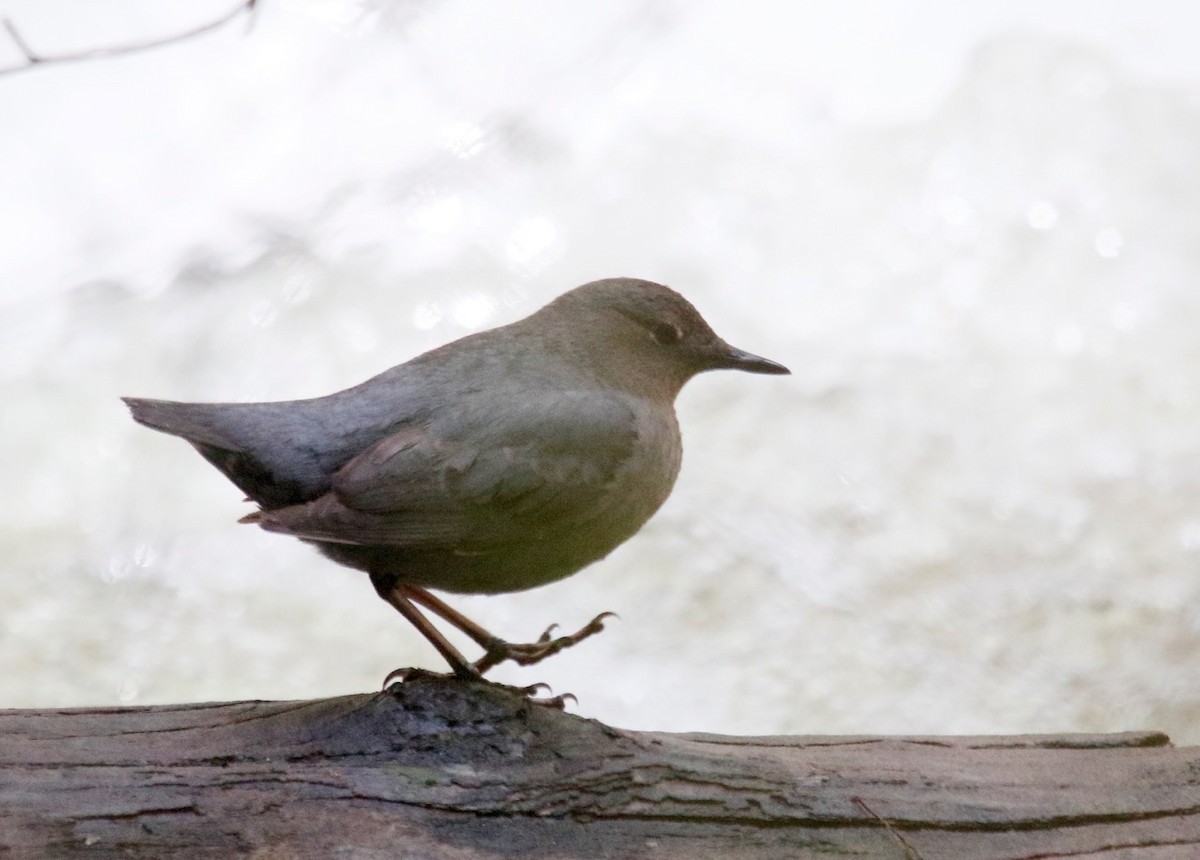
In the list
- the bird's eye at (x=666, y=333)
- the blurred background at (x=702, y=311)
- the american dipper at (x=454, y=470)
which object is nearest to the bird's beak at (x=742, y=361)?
the bird's eye at (x=666, y=333)

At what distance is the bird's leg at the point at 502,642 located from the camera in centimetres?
234

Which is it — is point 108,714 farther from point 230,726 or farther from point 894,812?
point 894,812

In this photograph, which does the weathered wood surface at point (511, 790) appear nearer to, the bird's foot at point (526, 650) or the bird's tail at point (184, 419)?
the bird's foot at point (526, 650)

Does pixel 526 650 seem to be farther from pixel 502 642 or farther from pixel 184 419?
pixel 184 419

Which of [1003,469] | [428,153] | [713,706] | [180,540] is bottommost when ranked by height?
[713,706]

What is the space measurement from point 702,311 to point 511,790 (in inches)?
110

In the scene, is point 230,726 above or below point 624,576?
below

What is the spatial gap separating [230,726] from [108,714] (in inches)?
Answer: 7.0

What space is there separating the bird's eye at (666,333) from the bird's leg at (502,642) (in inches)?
22.8

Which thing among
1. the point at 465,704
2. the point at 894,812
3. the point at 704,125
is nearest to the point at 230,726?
the point at 465,704

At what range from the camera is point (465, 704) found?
2.04m

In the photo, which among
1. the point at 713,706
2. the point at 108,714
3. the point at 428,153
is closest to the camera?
the point at 108,714

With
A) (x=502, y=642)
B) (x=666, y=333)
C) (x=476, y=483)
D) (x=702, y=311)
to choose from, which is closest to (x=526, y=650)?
(x=502, y=642)

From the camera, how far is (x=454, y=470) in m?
2.17
